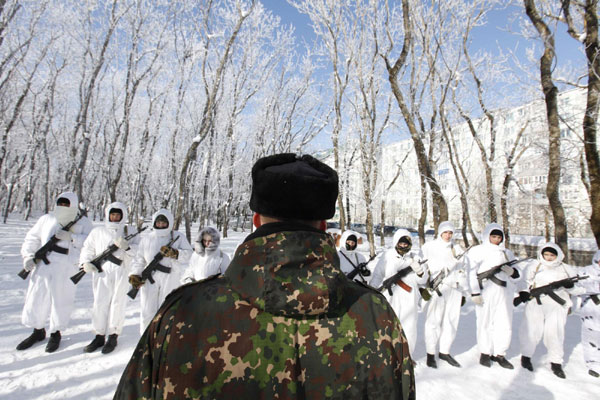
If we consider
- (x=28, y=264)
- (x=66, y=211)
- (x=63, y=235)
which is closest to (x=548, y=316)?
(x=63, y=235)

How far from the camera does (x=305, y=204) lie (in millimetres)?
980

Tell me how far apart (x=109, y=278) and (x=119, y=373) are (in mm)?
1315

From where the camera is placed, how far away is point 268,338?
88cm

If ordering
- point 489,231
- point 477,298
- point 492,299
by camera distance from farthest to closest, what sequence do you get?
point 489,231 < point 492,299 < point 477,298

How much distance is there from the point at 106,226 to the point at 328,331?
4509 millimetres

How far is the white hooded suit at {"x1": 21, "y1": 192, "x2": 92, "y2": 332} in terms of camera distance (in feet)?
13.2

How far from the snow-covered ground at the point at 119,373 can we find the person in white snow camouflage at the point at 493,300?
9.7 inches

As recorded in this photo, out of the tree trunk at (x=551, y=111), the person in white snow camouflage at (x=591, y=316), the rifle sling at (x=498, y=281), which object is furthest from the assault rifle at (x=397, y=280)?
the tree trunk at (x=551, y=111)

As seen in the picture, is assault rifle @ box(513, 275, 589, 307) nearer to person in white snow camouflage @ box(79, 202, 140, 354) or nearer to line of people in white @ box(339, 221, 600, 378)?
line of people in white @ box(339, 221, 600, 378)

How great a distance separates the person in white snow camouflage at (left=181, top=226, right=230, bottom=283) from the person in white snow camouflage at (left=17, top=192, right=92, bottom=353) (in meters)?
1.61

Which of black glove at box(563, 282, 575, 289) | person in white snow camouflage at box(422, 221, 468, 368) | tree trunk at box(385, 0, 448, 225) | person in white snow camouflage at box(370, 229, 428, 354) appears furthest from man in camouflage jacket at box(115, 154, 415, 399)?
tree trunk at box(385, 0, 448, 225)

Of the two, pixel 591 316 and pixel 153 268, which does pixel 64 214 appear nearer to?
pixel 153 268

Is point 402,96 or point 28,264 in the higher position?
point 402,96

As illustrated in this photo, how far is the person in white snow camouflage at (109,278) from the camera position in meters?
4.10
